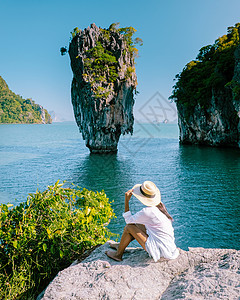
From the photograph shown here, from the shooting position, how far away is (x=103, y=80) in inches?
A: 1266

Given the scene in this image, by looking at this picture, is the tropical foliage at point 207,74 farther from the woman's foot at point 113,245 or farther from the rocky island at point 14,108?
the rocky island at point 14,108

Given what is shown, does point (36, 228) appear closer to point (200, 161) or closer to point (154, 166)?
point (154, 166)

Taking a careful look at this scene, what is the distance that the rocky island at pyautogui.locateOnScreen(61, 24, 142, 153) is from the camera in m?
32.0

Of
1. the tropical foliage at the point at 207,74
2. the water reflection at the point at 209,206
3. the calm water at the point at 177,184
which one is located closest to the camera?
the water reflection at the point at 209,206

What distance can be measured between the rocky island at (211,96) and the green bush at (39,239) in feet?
100

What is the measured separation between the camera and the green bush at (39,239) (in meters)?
3.75

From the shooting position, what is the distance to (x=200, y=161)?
28.8 metres

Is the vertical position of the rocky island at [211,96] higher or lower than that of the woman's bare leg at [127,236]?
higher

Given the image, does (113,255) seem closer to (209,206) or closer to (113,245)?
(113,245)

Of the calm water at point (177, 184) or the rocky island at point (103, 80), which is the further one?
the rocky island at point (103, 80)

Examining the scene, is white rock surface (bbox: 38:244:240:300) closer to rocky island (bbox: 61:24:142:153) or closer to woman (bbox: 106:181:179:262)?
woman (bbox: 106:181:179:262)

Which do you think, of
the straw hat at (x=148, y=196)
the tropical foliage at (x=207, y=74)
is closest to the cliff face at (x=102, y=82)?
the tropical foliage at (x=207, y=74)

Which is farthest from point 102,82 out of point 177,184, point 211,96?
point 177,184

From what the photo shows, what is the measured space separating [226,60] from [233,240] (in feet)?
108
